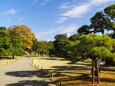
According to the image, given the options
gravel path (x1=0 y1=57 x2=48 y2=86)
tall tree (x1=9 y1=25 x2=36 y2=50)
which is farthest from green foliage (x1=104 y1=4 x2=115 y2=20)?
A: tall tree (x1=9 y1=25 x2=36 y2=50)

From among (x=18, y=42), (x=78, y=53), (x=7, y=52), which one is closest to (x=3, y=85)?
(x=78, y=53)

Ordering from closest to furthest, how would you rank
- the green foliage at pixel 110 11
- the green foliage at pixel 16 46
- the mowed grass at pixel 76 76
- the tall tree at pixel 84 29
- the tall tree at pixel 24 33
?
the mowed grass at pixel 76 76 < the green foliage at pixel 110 11 < the tall tree at pixel 84 29 < the green foliage at pixel 16 46 < the tall tree at pixel 24 33

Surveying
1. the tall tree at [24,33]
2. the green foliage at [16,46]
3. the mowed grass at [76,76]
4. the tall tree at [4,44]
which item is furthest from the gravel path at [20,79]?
the tall tree at [24,33]

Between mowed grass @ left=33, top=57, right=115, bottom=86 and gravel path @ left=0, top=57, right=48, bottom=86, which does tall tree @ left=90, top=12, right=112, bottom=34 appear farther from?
gravel path @ left=0, top=57, right=48, bottom=86

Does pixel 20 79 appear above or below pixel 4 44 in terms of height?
below

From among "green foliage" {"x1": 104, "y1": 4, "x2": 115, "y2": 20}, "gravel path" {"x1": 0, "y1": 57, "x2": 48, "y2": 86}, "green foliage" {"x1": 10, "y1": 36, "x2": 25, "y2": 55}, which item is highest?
"green foliage" {"x1": 104, "y1": 4, "x2": 115, "y2": 20}

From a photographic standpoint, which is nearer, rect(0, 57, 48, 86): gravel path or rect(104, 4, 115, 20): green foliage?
rect(0, 57, 48, 86): gravel path

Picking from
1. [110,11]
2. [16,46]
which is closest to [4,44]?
[16,46]

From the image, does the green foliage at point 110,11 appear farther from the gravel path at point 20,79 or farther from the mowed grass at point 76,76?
the gravel path at point 20,79

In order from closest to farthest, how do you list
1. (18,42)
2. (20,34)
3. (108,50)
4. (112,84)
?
(108,50)
(112,84)
(18,42)
(20,34)

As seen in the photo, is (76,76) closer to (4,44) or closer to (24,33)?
(4,44)

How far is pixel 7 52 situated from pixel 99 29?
48.9 m

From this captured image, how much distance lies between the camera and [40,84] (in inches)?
1310

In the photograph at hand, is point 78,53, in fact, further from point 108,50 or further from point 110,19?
point 110,19
